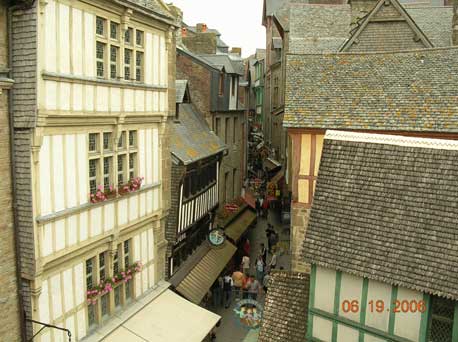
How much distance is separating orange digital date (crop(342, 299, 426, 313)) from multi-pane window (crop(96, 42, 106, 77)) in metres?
6.56

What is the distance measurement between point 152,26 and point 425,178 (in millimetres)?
7120

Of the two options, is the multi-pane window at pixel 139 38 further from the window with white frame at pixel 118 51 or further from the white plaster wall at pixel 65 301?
the white plaster wall at pixel 65 301

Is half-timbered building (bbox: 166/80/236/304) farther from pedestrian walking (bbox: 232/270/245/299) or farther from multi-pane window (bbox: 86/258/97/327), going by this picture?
multi-pane window (bbox: 86/258/97/327)

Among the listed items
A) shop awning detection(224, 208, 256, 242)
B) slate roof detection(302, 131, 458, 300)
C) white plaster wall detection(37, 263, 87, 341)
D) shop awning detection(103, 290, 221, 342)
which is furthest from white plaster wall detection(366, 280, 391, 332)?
shop awning detection(224, 208, 256, 242)

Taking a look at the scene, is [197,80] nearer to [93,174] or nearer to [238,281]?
[238,281]

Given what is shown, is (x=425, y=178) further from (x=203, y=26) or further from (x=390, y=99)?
(x=203, y=26)

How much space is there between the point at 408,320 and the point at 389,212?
1.83m

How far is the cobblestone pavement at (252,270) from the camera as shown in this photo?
46.4ft

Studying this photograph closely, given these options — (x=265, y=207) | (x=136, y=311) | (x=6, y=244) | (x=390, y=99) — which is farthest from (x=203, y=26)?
(x=6, y=244)

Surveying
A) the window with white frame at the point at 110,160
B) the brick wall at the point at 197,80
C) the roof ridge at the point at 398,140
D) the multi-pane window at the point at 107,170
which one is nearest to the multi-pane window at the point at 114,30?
the window with white frame at the point at 110,160

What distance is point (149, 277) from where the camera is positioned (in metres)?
12.4

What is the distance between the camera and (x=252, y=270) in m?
19.6

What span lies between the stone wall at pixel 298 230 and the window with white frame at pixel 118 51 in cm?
509

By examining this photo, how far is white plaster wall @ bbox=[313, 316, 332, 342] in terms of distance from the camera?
864cm
